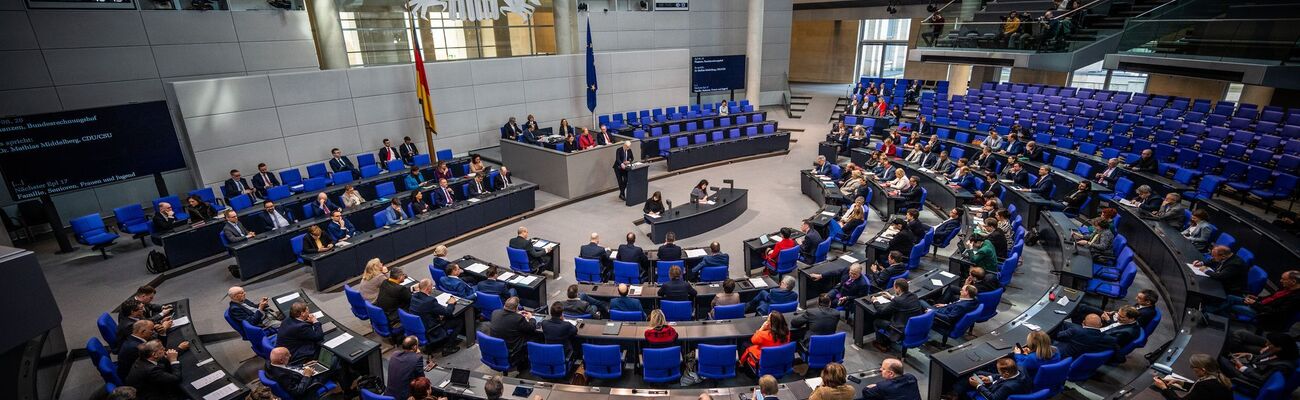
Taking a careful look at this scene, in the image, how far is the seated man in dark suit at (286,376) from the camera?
19.5 ft

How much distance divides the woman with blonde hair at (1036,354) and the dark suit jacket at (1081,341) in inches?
18.8

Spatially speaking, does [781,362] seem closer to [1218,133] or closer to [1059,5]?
[1218,133]

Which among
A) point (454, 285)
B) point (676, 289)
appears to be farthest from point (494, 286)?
point (676, 289)

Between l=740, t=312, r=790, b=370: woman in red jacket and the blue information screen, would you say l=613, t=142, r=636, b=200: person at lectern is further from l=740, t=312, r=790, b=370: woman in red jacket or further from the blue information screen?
the blue information screen

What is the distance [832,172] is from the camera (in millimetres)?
14148

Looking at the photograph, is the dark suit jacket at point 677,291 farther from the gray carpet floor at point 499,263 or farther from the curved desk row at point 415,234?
the curved desk row at point 415,234

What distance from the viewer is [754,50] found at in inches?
930

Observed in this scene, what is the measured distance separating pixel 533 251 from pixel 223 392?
4.62 meters

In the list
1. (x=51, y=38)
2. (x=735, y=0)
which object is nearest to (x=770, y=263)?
(x=51, y=38)

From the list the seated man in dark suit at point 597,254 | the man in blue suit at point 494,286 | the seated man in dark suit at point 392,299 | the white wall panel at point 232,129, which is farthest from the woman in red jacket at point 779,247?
the white wall panel at point 232,129

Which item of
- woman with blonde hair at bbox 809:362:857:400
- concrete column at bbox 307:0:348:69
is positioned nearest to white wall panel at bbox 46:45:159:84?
concrete column at bbox 307:0:348:69

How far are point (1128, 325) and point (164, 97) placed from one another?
18.3 meters

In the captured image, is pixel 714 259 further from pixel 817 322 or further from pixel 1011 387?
pixel 1011 387

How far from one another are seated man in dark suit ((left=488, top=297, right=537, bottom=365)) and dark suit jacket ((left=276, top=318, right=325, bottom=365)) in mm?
2029
